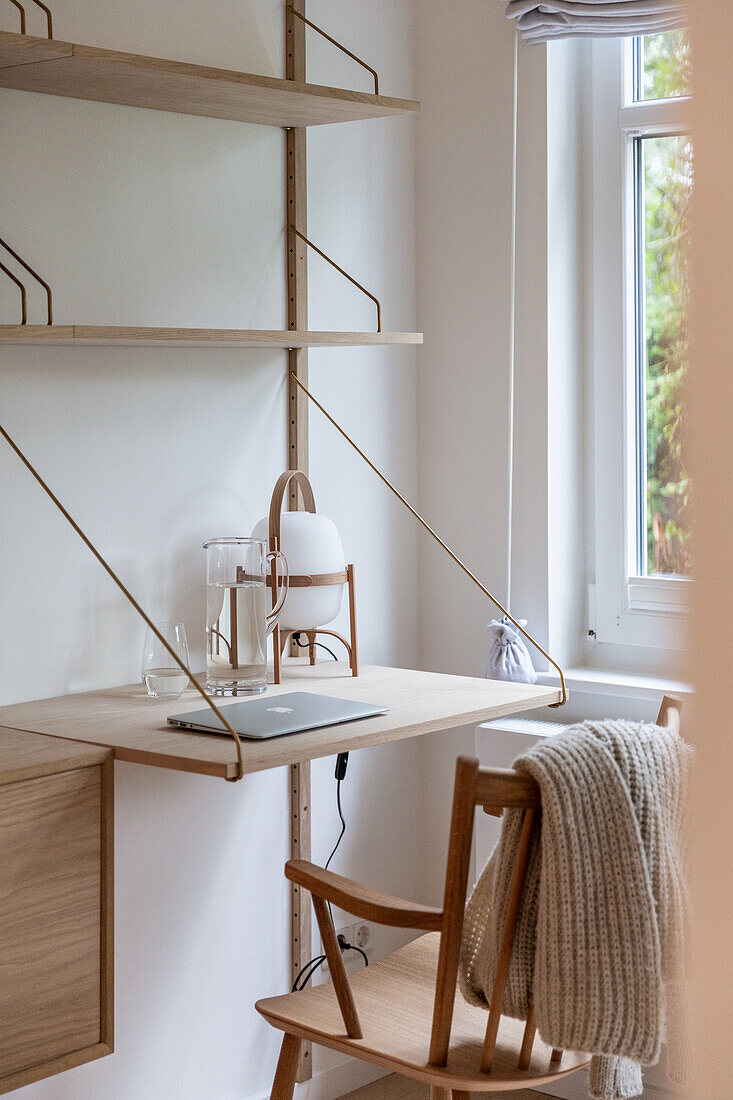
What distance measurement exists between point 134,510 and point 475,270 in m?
0.90

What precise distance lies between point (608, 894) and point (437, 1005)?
0.84 ft

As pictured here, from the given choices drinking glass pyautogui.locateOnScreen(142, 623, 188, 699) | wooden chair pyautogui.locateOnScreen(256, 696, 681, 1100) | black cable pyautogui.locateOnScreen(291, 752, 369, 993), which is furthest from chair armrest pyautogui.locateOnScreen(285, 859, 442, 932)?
black cable pyautogui.locateOnScreen(291, 752, 369, 993)

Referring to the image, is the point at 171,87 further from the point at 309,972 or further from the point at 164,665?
the point at 309,972

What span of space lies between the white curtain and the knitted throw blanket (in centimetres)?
137

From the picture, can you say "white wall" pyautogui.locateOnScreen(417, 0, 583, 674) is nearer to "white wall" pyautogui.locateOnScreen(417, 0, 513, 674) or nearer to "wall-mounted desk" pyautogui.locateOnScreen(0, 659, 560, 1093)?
"white wall" pyautogui.locateOnScreen(417, 0, 513, 674)

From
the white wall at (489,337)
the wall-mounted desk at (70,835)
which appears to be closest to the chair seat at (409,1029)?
the wall-mounted desk at (70,835)

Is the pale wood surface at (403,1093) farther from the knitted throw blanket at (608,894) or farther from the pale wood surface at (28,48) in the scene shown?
the pale wood surface at (28,48)

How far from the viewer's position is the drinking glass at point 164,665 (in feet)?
5.85

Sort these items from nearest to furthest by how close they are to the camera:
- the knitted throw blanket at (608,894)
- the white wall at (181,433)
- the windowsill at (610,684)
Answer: the knitted throw blanket at (608,894), the white wall at (181,433), the windowsill at (610,684)

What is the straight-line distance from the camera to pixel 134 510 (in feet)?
6.26

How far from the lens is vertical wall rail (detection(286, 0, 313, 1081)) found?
210cm

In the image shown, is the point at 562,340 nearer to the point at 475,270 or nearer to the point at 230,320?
the point at 475,270

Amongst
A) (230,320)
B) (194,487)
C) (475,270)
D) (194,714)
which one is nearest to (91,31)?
(230,320)

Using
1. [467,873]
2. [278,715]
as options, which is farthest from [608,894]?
[278,715]
